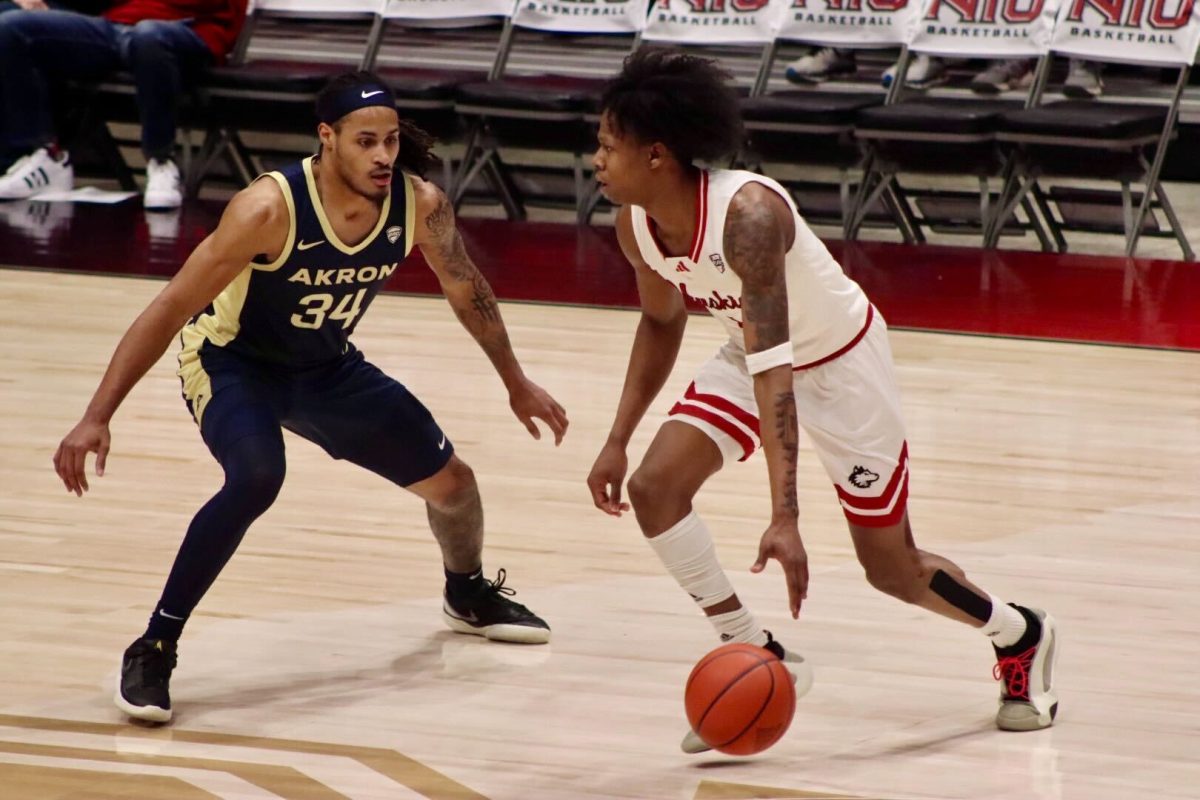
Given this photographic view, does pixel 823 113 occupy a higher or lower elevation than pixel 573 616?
lower

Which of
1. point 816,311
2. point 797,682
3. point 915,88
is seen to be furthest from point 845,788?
point 915,88

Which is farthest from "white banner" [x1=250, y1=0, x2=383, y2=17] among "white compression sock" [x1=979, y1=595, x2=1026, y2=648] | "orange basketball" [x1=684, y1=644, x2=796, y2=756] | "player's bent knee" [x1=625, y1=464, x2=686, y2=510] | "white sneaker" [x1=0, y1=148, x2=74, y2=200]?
"orange basketball" [x1=684, y1=644, x2=796, y2=756]

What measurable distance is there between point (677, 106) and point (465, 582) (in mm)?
1450

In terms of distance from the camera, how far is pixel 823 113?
31.2 ft

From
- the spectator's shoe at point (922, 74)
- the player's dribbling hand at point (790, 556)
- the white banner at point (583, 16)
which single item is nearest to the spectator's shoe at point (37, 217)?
the white banner at point (583, 16)

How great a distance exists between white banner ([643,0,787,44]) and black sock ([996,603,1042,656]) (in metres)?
6.81

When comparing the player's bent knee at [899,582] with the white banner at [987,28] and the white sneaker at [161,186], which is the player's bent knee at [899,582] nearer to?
the white banner at [987,28]

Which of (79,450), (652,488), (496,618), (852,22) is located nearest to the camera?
(79,450)

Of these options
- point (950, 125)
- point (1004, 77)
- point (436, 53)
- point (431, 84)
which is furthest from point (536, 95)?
point (1004, 77)

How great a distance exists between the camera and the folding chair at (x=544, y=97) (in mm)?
10055

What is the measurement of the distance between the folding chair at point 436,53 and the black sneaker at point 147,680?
6.80 m

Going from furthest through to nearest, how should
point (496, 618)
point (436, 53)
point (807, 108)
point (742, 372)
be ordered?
point (436, 53)
point (807, 108)
point (496, 618)
point (742, 372)

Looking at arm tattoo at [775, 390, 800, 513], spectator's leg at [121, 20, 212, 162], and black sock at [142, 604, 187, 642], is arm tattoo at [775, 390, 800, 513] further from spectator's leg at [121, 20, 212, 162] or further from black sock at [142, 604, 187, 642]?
spectator's leg at [121, 20, 212, 162]

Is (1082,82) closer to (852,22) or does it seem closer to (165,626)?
(852,22)
